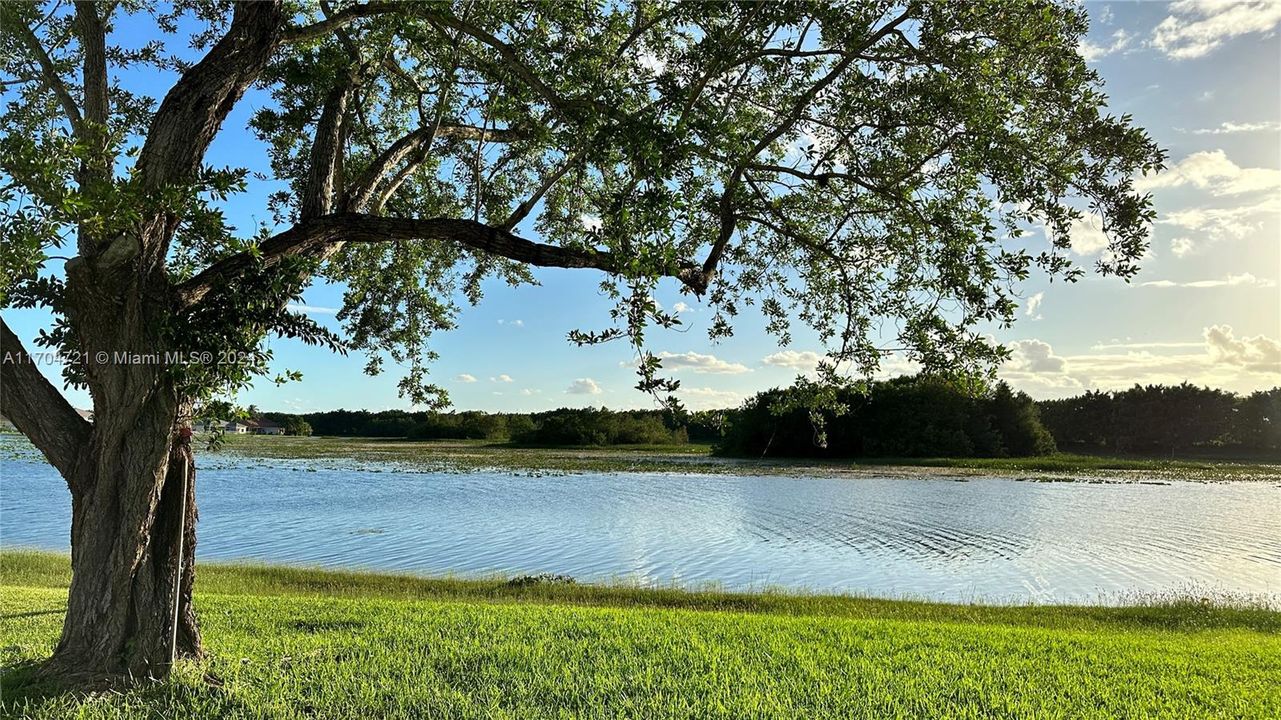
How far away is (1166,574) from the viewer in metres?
14.1

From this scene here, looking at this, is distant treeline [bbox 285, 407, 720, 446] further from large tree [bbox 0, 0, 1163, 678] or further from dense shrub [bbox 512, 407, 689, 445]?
large tree [bbox 0, 0, 1163, 678]

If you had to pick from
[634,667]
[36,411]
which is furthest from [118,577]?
[634,667]

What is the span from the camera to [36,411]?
4.84 metres

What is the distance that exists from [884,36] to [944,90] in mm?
598

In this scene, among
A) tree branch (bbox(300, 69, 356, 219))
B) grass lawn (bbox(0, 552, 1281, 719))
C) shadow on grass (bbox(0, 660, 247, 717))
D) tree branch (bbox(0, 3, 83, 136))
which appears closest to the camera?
shadow on grass (bbox(0, 660, 247, 717))

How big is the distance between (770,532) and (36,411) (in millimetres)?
16005

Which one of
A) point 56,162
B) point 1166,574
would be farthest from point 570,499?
point 56,162

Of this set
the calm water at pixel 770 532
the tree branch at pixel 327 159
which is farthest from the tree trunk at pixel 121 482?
the calm water at pixel 770 532

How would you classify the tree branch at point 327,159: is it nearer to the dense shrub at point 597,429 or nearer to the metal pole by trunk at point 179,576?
the metal pole by trunk at point 179,576

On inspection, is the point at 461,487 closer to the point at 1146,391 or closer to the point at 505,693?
the point at 505,693

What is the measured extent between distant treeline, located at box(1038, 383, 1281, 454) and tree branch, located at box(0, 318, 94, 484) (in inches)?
3024

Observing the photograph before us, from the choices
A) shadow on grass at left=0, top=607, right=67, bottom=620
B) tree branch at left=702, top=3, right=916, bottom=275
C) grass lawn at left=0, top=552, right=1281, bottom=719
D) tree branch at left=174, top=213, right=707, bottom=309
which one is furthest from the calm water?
tree branch at left=174, top=213, right=707, bottom=309

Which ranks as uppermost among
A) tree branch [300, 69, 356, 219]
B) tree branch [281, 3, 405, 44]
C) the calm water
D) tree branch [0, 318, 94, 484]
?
tree branch [281, 3, 405, 44]

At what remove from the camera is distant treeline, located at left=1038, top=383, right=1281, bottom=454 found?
212 ft
